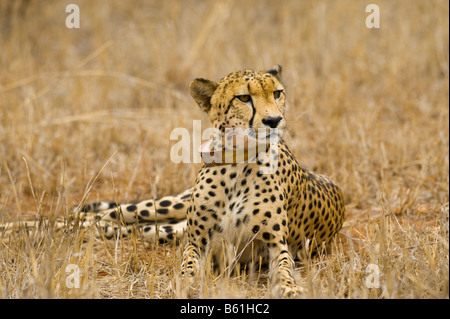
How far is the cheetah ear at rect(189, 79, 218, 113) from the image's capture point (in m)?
3.07

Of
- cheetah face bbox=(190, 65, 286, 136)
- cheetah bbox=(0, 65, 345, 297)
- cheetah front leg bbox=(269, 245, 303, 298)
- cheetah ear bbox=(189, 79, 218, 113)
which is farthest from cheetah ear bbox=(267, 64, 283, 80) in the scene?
cheetah front leg bbox=(269, 245, 303, 298)

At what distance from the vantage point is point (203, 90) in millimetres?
3104

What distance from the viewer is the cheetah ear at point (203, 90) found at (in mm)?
3066

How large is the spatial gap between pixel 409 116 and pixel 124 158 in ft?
9.16

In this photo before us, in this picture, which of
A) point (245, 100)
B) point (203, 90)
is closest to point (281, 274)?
point (245, 100)

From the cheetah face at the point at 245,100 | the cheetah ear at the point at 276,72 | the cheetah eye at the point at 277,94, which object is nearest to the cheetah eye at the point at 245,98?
the cheetah face at the point at 245,100

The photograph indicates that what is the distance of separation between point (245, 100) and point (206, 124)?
2267 millimetres

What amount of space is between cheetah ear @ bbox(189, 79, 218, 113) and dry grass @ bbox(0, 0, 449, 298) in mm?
613

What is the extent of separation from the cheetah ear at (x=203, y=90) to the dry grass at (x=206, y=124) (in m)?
0.61

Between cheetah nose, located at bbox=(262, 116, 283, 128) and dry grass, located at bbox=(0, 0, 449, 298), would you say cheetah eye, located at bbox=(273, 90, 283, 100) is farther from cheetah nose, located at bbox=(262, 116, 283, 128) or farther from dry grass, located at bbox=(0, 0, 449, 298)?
dry grass, located at bbox=(0, 0, 449, 298)

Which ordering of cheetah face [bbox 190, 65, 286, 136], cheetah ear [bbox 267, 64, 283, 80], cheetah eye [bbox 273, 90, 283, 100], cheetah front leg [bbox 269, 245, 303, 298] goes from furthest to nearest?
cheetah ear [bbox 267, 64, 283, 80]
cheetah eye [bbox 273, 90, 283, 100]
cheetah face [bbox 190, 65, 286, 136]
cheetah front leg [bbox 269, 245, 303, 298]

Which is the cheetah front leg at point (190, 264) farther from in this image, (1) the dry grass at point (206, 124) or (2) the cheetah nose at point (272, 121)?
(2) the cheetah nose at point (272, 121)

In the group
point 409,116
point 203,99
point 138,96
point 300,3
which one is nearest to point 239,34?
point 300,3
